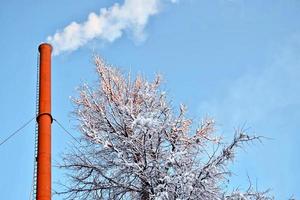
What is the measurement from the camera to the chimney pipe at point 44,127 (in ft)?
36.2

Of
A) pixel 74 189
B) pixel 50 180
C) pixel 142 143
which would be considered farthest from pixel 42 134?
pixel 142 143

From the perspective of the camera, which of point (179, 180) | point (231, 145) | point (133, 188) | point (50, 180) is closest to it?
point (179, 180)

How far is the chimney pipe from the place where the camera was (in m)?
11.0

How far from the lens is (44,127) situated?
12.3 metres

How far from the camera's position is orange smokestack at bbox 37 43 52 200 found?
11022 millimetres

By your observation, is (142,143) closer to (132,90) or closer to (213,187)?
(213,187)

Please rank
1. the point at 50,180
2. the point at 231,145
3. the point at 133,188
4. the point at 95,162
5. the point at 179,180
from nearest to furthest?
the point at 179,180, the point at 231,145, the point at 133,188, the point at 95,162, the point at 50,180

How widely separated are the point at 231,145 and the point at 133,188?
7.78ft

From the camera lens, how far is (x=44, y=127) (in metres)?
12.3

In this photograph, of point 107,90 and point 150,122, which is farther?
point 107,90

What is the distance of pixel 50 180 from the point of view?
11.3m

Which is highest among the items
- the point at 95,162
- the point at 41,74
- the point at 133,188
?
the point at 41,74

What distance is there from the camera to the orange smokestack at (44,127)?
11022mm

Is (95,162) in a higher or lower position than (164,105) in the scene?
lower
